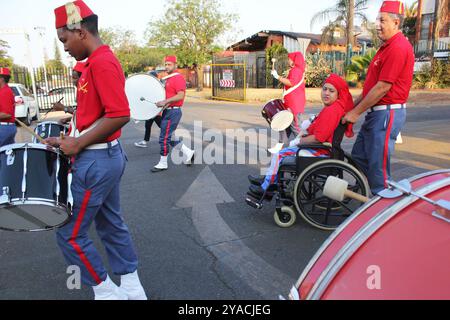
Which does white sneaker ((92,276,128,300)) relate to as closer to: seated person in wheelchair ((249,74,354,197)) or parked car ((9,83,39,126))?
seated person in wheelchair ((249,74,354,197))

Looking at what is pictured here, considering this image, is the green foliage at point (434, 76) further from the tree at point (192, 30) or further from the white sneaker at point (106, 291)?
the white sneaker at point (106, 291)

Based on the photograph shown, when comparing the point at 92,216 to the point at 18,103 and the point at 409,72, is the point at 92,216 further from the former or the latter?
the point at 18,103

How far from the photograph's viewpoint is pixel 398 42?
3.66 metres

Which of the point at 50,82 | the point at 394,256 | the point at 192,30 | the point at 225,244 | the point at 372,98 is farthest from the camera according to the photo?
the point at 192,30

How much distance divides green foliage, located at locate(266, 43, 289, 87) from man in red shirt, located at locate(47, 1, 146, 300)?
22860 mm

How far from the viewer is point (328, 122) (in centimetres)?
424

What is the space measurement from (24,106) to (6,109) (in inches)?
366

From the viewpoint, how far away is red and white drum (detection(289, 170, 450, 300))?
1316 mm

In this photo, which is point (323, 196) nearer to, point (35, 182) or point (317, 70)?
point (35, 182)

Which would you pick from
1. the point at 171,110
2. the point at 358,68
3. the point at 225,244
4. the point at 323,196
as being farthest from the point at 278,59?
the point at 225,244

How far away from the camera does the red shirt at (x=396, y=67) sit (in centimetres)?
364

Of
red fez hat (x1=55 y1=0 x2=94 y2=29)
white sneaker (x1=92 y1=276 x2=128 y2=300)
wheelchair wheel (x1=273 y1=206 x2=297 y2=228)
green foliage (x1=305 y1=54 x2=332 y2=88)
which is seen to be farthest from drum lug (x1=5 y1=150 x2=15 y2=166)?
green foliage (x1=305 y1=54 x2=332 y2=88)

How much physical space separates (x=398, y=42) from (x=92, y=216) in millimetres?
3044

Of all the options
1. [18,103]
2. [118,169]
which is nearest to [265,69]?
[18,103]
